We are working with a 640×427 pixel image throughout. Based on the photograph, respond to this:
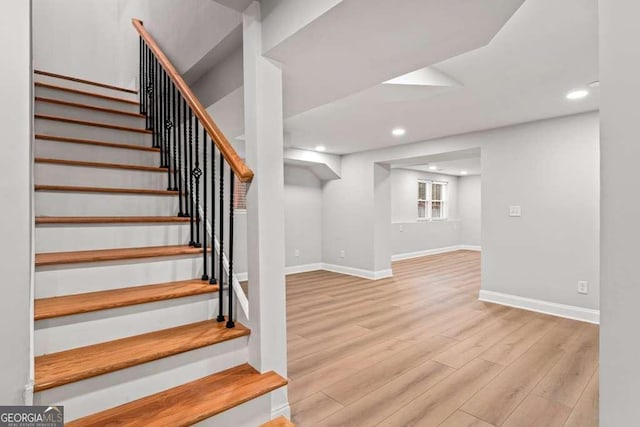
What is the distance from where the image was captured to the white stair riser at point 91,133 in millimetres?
2508

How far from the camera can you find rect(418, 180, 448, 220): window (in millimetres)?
8742

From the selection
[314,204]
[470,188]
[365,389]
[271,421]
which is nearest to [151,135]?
[271,421]

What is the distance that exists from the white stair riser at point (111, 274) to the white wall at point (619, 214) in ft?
6.56

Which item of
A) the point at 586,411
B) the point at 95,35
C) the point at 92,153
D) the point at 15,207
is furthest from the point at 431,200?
the point at 15,207

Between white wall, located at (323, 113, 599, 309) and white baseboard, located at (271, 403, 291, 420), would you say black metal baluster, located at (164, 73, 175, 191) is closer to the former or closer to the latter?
white baseboard, located at (271, 403, 291, 420)

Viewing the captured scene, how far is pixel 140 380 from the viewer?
1.43 metres

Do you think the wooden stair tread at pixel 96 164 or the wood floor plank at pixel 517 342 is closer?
the wooden stair tread at pixel 96 164

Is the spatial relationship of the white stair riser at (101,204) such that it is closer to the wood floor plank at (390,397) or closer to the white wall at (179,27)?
the white wall at (179,27)

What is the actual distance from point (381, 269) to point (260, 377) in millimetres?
4386

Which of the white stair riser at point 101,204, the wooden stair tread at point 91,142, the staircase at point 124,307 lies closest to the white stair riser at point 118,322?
the staircase at point 124,307

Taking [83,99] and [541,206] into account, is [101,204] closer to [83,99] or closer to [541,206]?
[83,99]

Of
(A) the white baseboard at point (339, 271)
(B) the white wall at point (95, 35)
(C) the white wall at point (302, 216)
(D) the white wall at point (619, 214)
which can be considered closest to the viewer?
(D) the white wall at point (619, 214)

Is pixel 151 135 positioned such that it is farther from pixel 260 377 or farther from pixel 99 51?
pixel 260 377

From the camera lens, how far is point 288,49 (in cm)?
167
